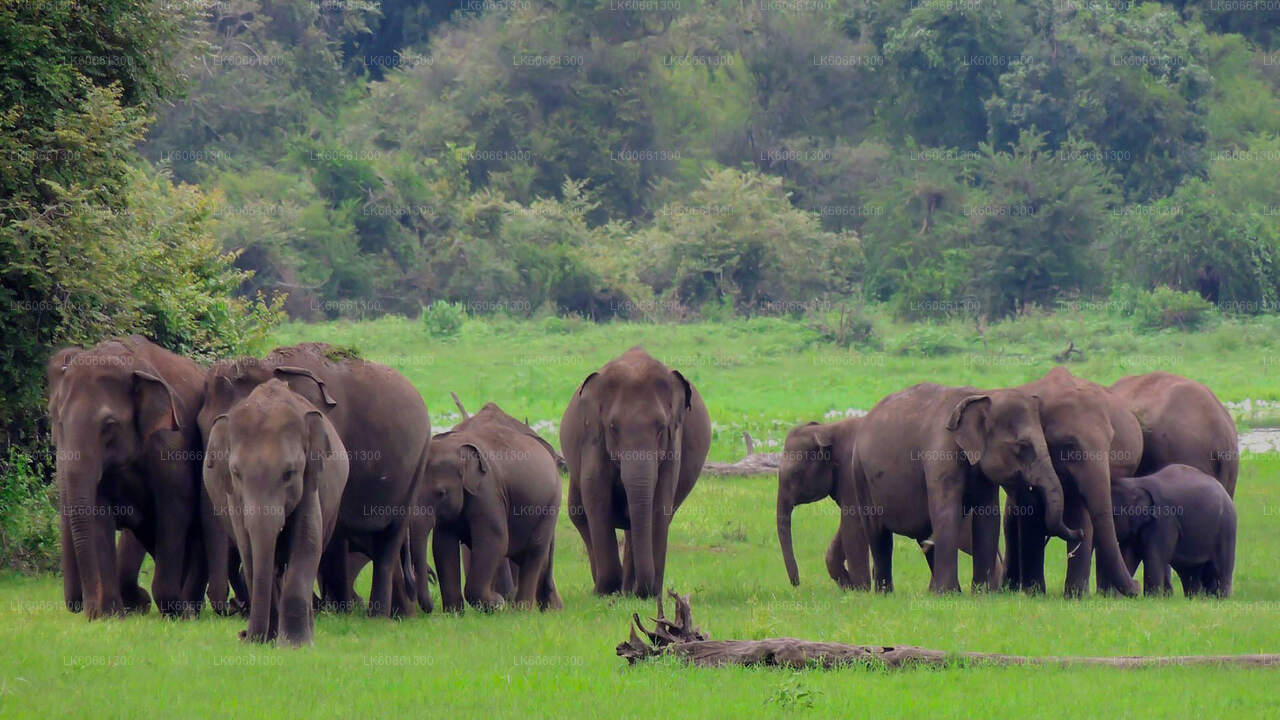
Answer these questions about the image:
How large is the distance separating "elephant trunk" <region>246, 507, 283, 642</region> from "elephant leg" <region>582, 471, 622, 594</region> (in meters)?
4.49

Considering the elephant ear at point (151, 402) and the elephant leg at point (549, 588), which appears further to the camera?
the elephant leg at point (549, 588)

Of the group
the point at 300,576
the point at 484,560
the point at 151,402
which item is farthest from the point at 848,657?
the point at 151,402

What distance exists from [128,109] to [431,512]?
5.74 m

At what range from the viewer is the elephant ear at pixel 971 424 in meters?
16.5

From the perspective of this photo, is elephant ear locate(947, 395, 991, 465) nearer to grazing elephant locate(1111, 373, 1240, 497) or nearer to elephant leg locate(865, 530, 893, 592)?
elephant leg locate(865, 530, 893, 592)

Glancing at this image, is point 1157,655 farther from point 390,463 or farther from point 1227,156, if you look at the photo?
point 1227,156

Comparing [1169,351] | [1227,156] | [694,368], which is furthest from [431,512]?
[1227,156]

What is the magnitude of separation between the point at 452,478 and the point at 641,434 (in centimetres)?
173

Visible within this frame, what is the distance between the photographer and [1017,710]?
34.6 ft

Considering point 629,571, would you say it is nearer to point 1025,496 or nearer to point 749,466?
point 1025,496

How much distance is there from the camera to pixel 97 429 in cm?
1401

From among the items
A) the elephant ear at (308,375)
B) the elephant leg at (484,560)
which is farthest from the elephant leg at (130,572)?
the elephant leg at (484,560)

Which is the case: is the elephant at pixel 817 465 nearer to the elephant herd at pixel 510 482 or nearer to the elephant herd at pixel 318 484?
the elephant herd at pixel 510 482

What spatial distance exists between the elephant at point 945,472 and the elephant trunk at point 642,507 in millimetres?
2516
